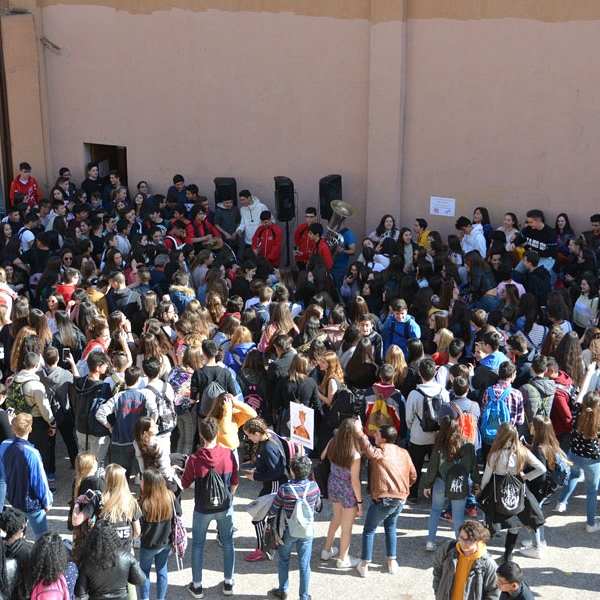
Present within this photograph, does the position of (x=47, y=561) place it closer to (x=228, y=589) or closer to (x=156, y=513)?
(x=156, y=513)

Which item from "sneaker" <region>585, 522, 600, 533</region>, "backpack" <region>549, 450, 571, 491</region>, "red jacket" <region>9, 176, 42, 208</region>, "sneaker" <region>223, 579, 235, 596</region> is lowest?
"sneaker" <region>223, 579, 235, 596</region>

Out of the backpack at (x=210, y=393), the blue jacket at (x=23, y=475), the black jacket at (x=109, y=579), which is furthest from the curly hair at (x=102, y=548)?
the backpack at (x=210, y=393)

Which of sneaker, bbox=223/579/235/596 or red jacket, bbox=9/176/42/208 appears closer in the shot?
sneaker, bbox=223/579/235/596

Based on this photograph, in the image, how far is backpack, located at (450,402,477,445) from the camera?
7.55m

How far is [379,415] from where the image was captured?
25.9 ft

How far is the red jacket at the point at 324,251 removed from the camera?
41.5 ft

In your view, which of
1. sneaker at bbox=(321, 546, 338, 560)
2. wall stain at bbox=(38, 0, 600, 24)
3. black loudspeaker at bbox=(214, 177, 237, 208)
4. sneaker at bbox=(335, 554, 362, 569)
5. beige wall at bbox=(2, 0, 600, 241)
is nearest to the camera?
sneaker at bbox=(335, 554, 362, 569)

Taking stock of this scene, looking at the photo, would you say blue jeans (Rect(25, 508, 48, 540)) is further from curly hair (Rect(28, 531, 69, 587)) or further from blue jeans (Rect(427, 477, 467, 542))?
blue jeans (Rect(427, 477, 467, 542))

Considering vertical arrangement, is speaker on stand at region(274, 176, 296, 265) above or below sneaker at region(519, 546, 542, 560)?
above

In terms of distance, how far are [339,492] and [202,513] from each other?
3.73ft

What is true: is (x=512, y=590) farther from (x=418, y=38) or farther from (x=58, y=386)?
(x=418, y=38)

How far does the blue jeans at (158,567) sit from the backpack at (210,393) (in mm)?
1733

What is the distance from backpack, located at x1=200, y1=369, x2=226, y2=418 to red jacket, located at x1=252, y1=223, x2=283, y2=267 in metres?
5.74

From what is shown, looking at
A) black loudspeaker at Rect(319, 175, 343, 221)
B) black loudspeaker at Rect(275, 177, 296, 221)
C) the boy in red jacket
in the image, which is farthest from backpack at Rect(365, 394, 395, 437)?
black loudspeaker at Rect(275, 177, 296, 221)
